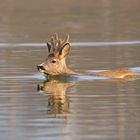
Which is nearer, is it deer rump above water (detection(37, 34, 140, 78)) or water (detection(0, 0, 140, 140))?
water (detection(0, 0, 140, 140))

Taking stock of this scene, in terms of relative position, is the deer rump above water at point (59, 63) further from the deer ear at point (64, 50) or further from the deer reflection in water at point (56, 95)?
the deer reflection in water at point (56, 95)

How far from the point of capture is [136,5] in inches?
2103

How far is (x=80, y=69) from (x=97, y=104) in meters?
6.64

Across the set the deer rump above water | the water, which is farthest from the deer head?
the water

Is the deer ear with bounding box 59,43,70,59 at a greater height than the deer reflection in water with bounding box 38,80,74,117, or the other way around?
the deer ear with bounding box 59,43,70,59

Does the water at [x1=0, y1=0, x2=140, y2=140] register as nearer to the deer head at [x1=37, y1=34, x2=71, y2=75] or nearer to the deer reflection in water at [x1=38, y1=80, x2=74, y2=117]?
the deer reflection in water at [x1=38, y1=80, x2=74, y2=117]

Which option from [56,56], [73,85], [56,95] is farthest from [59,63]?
[56,95]

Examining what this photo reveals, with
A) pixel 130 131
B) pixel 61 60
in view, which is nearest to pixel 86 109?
pixel 130 131

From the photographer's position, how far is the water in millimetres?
14672

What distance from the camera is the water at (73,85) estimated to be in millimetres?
14672

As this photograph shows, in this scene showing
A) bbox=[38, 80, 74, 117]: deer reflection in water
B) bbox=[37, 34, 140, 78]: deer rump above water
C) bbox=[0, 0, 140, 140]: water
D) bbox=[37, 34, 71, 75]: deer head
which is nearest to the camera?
bbox=[0, 0, 140, 140]: water

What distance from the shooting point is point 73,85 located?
21000mm

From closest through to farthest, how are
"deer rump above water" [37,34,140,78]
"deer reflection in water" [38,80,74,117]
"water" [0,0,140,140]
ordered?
"water" [0,0,140,140]
"deer reflection in water" [38,80,74,117]
"deer rump above water" [37,34,140,78]

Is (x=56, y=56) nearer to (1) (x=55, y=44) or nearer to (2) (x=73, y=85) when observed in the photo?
(1) (x=55, y=44)
